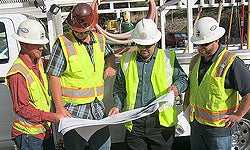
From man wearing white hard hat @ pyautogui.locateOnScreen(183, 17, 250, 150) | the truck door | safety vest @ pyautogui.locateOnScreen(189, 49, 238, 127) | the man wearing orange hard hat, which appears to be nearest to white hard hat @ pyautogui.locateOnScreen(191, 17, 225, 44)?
man wearing white hard hat @ pyautogui.locateOnScreen(183, 17, 250, 150)

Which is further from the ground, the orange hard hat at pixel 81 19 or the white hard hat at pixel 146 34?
the orange hard hat at pixel 81 19

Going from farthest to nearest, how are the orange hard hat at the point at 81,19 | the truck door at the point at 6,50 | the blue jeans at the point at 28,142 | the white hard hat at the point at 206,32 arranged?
1. the truck door at the point at 6,50
2. the blue jeans at the point at 28,142
3. the white hard hat at the point at 206,32
4. the orange hard hat at the point at 81,19

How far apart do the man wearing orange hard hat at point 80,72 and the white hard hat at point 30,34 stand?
14 centimetres

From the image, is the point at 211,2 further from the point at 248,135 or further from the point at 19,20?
the point at 19,20

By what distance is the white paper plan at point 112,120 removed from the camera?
2.72m

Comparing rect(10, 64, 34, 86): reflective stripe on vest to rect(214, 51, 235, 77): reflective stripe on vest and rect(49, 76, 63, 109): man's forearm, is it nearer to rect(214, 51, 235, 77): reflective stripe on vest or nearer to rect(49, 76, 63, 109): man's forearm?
rect(49, 76, 63, 109): man's forearm

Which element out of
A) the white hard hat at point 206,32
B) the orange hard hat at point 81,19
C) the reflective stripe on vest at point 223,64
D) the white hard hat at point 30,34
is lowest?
the reflective stripe on vest at point 223,64

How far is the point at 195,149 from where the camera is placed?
10.2 ft

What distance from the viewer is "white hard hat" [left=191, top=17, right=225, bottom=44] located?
2.77 metres

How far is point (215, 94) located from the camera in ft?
9.08

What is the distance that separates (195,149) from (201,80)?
2.20 ft

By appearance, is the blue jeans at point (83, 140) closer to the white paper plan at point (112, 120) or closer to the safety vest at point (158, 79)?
the white paper plan at point (112, 120)

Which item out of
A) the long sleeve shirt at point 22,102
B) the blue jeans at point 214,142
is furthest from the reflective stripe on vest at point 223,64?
the long sleeve shirt at point 22,102

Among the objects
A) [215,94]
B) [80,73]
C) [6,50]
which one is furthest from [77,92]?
[6,50]
